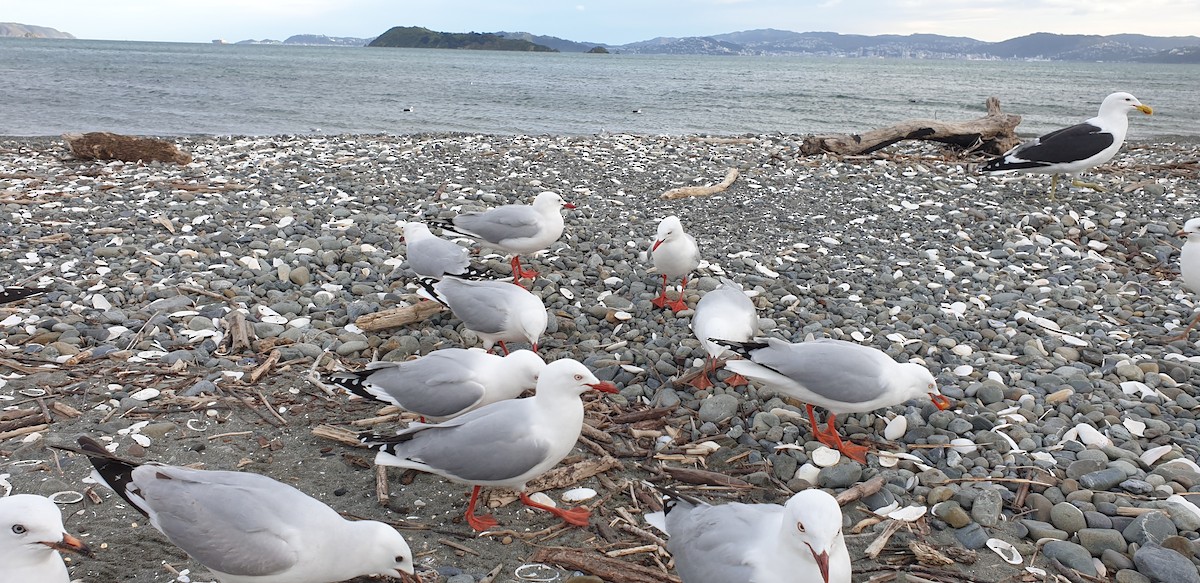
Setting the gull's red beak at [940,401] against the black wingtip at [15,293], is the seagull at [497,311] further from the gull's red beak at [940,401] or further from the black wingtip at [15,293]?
the black wingtip at [15,293]

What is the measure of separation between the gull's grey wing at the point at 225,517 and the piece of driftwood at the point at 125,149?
10.6 meters

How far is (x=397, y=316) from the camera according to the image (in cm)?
635

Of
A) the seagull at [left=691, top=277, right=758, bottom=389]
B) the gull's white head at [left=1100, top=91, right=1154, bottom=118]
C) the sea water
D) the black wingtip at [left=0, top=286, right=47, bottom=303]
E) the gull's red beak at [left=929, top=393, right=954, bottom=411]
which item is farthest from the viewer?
the sea water

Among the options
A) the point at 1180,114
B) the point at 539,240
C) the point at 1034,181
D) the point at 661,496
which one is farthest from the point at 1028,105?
the point at 661,496

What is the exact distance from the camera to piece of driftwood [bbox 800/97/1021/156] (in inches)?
552

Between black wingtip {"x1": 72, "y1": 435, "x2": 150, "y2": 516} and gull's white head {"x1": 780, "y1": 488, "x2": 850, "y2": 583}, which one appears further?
black wingtip {"x1": 72, "y1": 435, "x2": 150, "y2": 516}

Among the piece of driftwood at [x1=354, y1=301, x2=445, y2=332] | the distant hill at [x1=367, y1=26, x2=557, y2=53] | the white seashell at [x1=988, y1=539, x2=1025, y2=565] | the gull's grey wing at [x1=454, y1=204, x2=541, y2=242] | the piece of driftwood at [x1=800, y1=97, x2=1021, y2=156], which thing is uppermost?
the distant hill at [x1=367, y1=26, x2=557, y2=53]

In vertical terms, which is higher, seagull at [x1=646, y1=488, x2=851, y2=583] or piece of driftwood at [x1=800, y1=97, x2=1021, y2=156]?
piece of driftwood at [x1=800, y1=97, x2=1021, y2=156]

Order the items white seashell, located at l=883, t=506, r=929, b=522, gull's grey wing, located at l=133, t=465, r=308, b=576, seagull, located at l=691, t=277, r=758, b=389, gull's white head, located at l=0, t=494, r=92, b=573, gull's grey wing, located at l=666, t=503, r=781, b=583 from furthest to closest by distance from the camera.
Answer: seagull, located at l=691, t=277, r=758, b=389 → white seashell, located at l=883, t=506, r=929, b=522 → gull's grey wing, located at l=133, t=465, r=308, b=576 → gull's grey wing, located at l=666, t=503, r=781, b=583 → gull's white head, located at l=0, t=494, r=92, b=573

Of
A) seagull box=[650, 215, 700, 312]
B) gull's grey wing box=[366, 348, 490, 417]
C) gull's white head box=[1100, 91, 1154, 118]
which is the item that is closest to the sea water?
gull's white head box=[1100, 91, 1154, 118]

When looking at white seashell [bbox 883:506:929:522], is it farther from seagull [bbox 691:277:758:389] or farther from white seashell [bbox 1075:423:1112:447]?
seagull [bbox 691:277:758:389]

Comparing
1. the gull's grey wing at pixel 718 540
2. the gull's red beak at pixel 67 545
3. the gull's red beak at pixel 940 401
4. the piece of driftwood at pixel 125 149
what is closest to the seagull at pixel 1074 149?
the gull's red beak at pixel 940 401

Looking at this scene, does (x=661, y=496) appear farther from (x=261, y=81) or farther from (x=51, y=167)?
(x=261, y=81)

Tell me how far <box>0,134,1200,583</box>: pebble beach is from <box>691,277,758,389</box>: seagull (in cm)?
19
